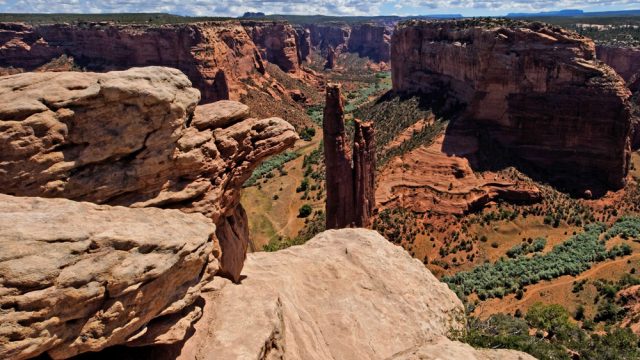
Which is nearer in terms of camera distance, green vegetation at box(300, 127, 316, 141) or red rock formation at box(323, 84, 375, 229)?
red rock formation at box(323, 84, 375, 229)

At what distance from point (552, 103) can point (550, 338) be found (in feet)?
138

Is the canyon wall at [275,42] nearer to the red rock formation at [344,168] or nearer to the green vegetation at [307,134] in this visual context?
the green vegetation at [307,134]

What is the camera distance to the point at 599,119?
219ft

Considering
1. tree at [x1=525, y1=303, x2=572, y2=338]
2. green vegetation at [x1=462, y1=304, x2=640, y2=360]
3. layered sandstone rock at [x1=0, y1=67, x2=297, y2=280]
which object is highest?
layered sandstone rock at [x1=0, y1=67, x2=297, y2=280]

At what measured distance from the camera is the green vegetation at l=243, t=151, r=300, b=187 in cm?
9459

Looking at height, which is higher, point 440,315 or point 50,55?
point 50,55

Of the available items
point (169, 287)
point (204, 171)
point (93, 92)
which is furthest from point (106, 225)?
point (204, 171)

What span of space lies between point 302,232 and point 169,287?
51553 mm

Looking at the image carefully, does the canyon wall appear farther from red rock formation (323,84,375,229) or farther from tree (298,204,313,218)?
red rock formation (323,84,375,229)

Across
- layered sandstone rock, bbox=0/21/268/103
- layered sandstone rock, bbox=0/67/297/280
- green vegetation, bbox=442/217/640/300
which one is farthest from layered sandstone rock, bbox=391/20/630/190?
layered sandstone rock, bbox=0/21/268/103

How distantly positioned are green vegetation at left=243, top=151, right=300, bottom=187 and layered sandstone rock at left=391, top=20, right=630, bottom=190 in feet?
136

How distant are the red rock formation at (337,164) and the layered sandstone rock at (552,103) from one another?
3430 cm

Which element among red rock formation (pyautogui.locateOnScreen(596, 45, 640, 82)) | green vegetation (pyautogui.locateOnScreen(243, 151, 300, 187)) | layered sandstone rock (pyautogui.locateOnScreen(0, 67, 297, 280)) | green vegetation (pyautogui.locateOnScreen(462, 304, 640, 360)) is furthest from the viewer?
red rock formation (pyautogui.locateOnScreen(596, 45, 640, 82))

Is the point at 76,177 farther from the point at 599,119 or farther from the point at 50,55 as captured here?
the point at 50,55
